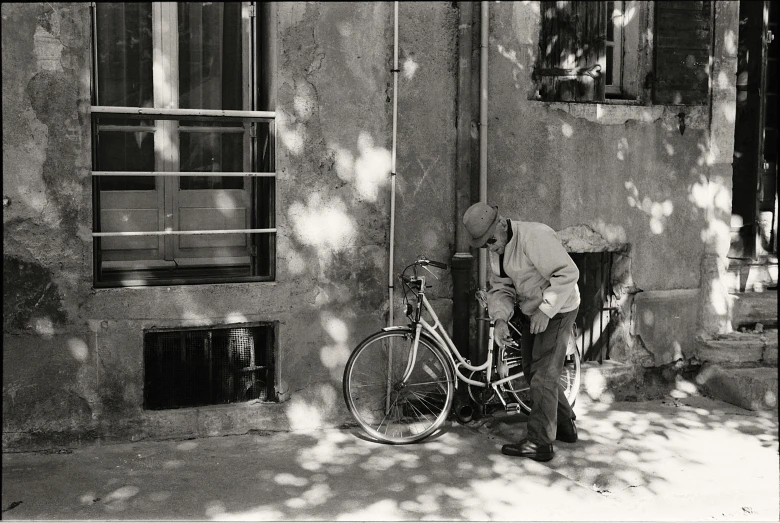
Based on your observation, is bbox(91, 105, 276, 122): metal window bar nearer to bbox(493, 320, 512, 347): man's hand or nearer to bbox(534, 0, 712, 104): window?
bbox(493, 320, 512, 347): man's hand

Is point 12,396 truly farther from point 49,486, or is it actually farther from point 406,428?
point 406,428

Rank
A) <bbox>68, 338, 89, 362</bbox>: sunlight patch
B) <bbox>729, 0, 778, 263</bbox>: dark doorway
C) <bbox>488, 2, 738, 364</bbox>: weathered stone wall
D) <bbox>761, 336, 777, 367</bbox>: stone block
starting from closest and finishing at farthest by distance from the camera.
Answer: <bbox>68, 338, 89, 362</bbox>: sunlight patch → <bbox>488, 2, 738, 364</bbox>: weathered stone wall → <bbox>761, 336, 777, 367</bbox>: stone block → <bbox>729, 0, 778, 263</bbox>: dark doorway

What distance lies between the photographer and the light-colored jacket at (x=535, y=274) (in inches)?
231

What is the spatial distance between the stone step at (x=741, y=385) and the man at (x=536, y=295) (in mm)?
2315

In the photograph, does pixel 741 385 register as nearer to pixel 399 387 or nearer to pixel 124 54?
pixel 399 387

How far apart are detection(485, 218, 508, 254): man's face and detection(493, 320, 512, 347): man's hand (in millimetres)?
586

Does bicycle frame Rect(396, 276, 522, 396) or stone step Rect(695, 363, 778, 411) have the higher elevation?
bicycle frame Rect(396, 276, 522, 396)

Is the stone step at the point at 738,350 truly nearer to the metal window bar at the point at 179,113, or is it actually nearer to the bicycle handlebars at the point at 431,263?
the bicycle handlebars at the point at 431,263

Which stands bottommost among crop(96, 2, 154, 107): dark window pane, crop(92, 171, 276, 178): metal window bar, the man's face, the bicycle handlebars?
the bicycle handlebars

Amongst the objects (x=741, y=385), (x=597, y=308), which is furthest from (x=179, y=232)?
(x=741, y=385)

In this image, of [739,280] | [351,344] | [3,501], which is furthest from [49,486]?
[739,280]

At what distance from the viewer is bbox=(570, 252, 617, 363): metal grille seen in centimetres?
795

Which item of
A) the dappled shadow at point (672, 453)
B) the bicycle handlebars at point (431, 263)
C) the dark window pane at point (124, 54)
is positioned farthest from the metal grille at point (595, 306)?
the dark window pane at point (124, 54)

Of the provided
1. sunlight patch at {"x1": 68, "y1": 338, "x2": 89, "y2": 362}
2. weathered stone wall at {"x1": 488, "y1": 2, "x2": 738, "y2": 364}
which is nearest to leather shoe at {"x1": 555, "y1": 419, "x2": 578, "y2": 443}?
weathered stone wall at {"x1": 488, "y1": 2, "x2": 738, "y2": 364}
